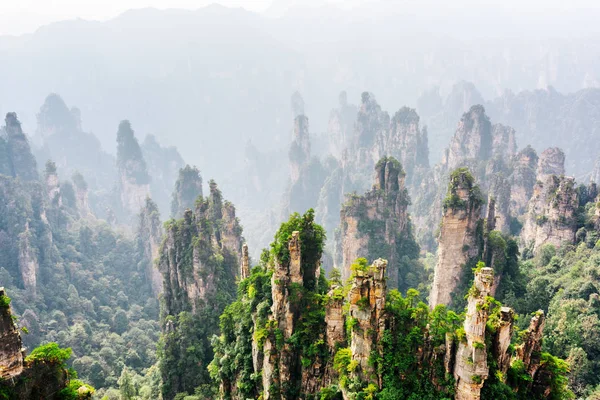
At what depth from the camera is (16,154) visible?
71.1 m

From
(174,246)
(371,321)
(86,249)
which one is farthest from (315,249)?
(86,249)

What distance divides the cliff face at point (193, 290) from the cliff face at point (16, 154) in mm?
38874

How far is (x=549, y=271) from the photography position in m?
38.0

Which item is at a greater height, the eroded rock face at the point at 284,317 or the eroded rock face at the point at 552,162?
the eroded rock face at the point at 552,162

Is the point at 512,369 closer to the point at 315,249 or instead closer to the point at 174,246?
the point at 315,249

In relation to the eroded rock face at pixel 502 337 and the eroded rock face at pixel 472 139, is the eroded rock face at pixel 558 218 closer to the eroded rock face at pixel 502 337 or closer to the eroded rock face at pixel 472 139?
the eroded rock face at pixel 502 337

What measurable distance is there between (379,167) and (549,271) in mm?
20541

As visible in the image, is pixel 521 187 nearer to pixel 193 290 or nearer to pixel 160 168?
pixel 193 290

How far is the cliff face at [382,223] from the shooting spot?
5075 centimetres

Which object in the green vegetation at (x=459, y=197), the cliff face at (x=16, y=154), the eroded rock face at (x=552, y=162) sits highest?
the cliff face at (x=16, y=154)

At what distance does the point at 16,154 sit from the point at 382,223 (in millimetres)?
55933

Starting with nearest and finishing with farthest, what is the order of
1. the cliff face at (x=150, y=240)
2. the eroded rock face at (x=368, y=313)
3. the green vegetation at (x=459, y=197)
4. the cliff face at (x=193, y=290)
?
the eroded rock face at (x=368, y=313) < the cliff face at (x=193, y=290) < the green vegetation at (x=459, y=197) < the cliff face at (x=150, y=240)

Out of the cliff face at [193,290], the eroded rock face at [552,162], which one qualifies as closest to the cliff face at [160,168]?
the cliff face at [193,290]

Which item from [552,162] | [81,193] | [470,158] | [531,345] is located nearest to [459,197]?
[531,345]
